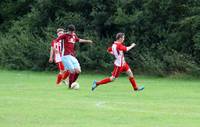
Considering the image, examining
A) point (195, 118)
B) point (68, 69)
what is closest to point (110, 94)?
point (68, 69)

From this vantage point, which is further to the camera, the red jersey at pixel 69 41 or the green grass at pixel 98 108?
the red jersey at pixel 69 41

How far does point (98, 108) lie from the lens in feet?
50.8

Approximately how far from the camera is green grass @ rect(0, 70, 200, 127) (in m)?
12.7

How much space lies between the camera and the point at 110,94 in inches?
808

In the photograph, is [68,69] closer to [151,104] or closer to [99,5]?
[151,104]

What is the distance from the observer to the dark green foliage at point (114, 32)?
32625mm

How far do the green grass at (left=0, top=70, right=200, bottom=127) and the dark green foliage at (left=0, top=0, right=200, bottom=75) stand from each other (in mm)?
9951

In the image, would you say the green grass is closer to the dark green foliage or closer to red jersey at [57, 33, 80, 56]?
red jersey at [57, 33, 80, 56]

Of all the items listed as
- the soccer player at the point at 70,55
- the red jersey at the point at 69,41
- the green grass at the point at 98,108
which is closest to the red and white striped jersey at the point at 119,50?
the green grass at the point at 98,108

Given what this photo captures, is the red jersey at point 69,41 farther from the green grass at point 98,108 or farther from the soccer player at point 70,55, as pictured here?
the green grass at point 98,108

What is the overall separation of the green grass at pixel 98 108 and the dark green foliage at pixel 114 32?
32.6 feet

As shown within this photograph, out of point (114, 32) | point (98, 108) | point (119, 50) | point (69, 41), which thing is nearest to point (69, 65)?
point (69, 41)

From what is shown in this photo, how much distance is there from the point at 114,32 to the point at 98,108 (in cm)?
2112

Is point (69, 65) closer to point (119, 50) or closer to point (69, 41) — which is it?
point (69, 41)
